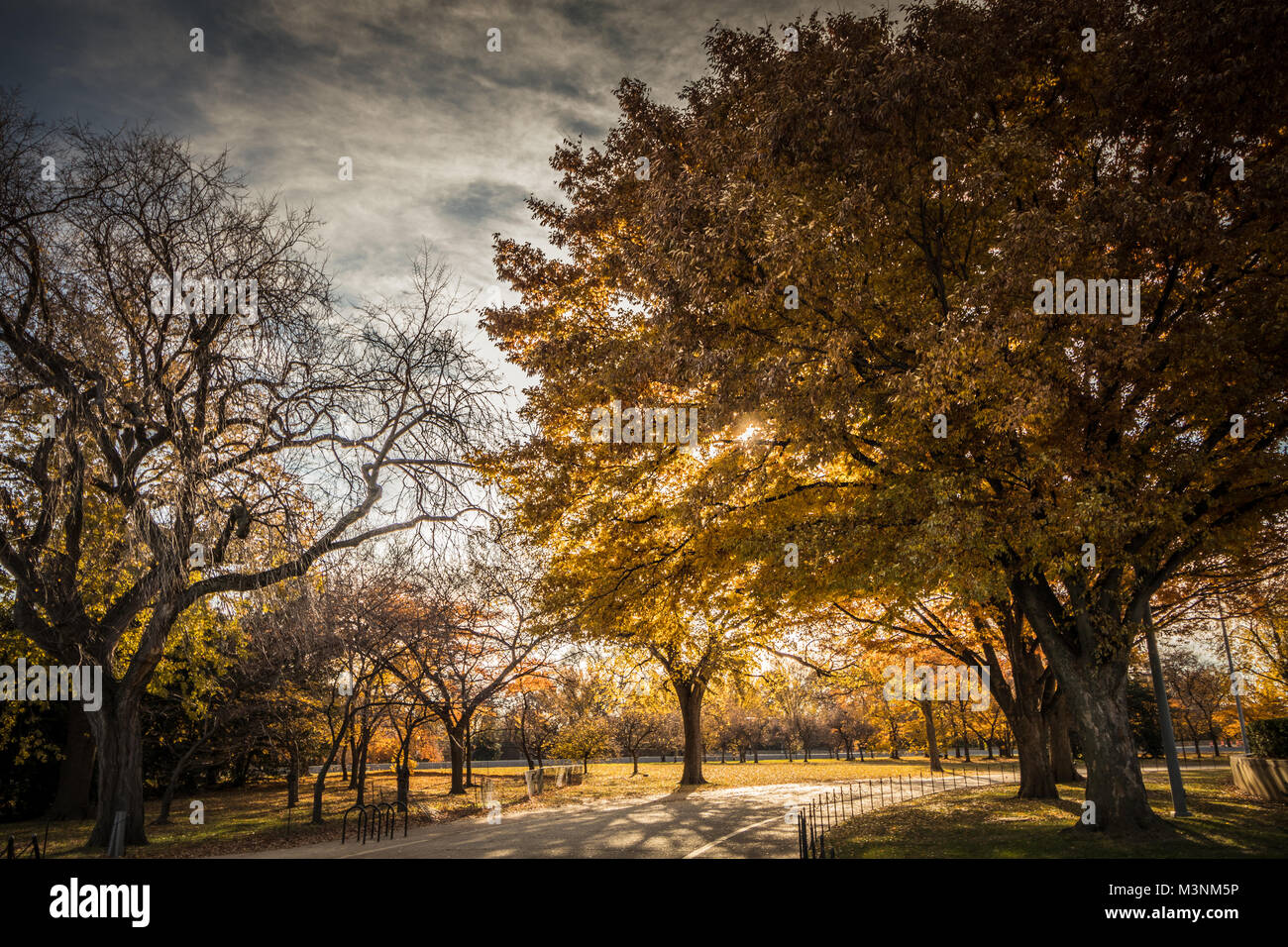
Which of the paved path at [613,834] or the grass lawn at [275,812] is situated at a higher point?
the paved path at [613,834]

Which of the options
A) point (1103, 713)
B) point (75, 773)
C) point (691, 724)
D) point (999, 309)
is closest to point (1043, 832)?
point (1103, 713)

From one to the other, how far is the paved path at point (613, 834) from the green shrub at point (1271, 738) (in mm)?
9598

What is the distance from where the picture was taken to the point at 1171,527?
33.9 feet

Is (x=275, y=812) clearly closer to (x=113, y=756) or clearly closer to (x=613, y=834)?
(x=113, y=756)

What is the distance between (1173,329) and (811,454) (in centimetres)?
512

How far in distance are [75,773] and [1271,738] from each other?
3720cm

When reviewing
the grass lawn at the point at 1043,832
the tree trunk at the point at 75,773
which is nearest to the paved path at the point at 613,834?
the grass lawn at the point at 1043,832

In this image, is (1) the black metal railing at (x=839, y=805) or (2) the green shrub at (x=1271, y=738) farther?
(2) the green shrub at (x=1271, y=738)

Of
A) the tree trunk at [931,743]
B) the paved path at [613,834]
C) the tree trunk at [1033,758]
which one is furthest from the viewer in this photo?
the tree trunk at [931,743]

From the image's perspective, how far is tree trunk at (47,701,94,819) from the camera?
24.5m

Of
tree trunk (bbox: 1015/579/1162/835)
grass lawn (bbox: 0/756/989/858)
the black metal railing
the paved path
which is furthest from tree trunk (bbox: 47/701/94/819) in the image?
tree trunk (bbox: 1015/579/1162/835)

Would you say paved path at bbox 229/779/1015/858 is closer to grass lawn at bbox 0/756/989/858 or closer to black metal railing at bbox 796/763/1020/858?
black metal railing at bbox 796/763/1020/858

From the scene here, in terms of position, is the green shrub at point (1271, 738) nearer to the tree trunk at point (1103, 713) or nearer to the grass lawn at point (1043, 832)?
the grass lawn at point (1043, 832)

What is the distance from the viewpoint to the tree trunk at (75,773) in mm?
24547
